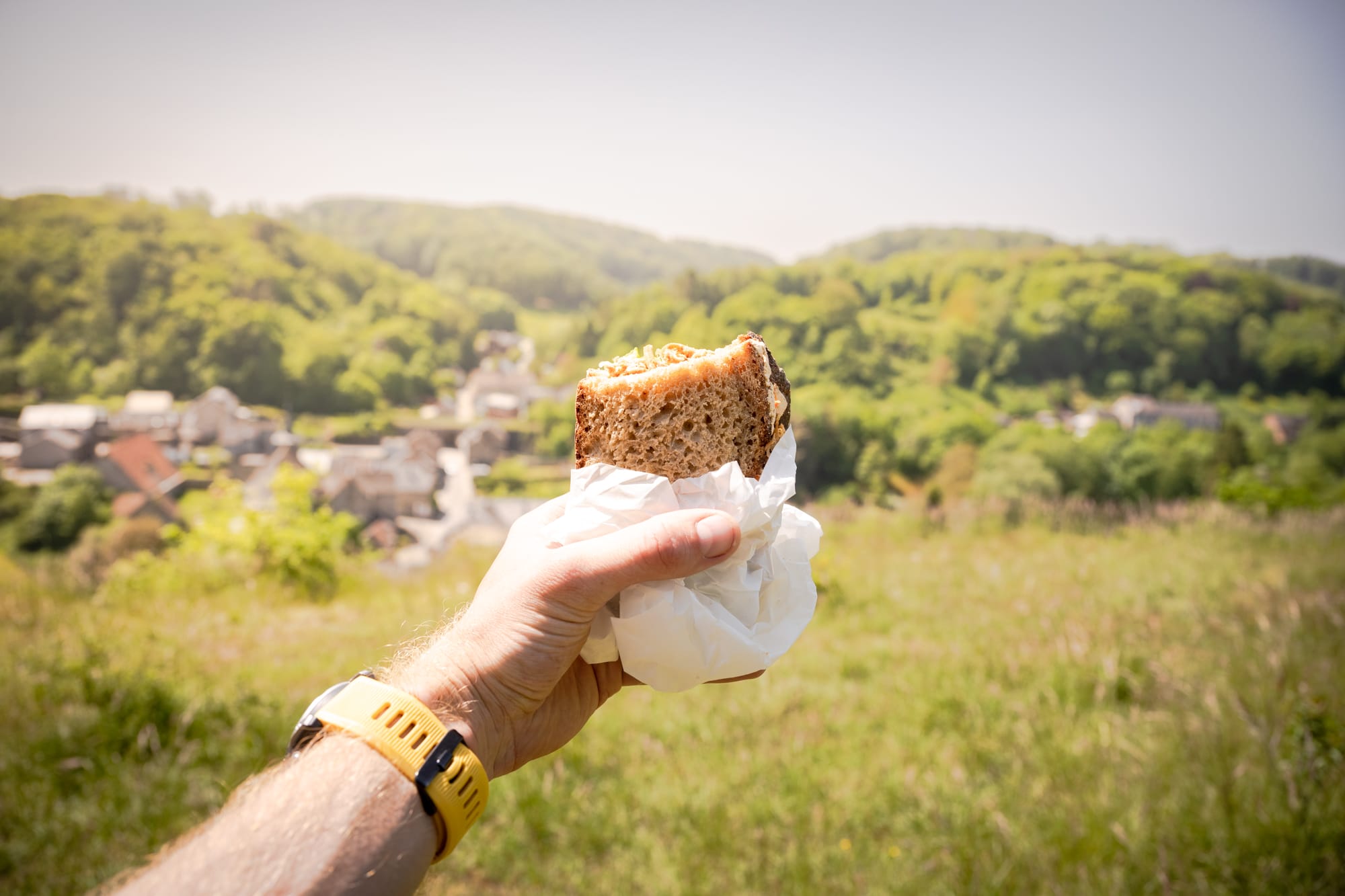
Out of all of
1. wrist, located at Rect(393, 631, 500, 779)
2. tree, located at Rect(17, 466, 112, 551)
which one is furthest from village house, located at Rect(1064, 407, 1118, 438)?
tree, located at Rect(17, 466, 112, 551)

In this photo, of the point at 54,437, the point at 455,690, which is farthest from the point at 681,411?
the point at 54,437

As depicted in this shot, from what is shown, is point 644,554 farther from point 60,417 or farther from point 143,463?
point 60,417

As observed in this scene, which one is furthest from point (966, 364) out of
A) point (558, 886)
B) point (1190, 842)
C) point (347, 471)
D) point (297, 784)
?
point (297, 784)

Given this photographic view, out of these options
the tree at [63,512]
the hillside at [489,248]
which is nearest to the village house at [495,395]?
the hillside at [489,248]

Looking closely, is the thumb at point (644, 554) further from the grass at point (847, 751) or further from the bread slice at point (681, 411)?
the grass at point (847, 751)

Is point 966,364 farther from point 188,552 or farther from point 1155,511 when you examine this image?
point 188,552
